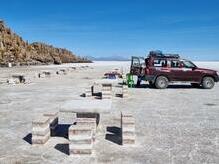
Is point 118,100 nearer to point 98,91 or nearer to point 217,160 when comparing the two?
point 98,91

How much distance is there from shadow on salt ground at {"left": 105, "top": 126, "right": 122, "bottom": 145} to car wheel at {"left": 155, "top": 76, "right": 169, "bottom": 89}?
13.1 m

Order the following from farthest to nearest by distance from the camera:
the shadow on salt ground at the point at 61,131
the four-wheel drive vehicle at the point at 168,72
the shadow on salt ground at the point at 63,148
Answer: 1. the four-wheel drive vehicle at the point at 168,72
2. the shadow on salt ground at the point at 61,131
3. the shadow on salt ground at the point at 63,148

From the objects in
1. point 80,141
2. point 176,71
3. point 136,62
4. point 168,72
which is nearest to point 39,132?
point 80,141

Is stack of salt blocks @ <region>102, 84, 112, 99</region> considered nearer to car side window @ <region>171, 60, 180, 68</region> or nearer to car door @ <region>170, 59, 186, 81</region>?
car door @ <region>170, 59, 186, 81</region>

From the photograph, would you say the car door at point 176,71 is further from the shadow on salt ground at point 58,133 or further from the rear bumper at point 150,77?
the shadow on salt ground at point 58,133

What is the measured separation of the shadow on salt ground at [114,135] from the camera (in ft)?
30.3

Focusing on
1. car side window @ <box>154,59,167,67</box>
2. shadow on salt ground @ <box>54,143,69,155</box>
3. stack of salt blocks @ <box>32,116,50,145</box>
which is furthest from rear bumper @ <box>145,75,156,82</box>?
shadow on salt ground @ <box>54,143,69,155</box>

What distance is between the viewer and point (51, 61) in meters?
94.2

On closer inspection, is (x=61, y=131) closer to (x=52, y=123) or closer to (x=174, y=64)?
(x=52, y=123)

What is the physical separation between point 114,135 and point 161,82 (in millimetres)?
14195

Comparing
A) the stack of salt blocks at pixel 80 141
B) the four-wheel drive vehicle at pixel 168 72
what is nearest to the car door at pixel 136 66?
the four-wheel drive vehicle at pixel 168 72

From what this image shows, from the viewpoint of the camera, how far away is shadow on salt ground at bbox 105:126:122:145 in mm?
9250

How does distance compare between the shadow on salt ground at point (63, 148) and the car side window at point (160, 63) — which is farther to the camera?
the car side window at point (160, 63)

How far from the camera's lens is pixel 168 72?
77.4ft
